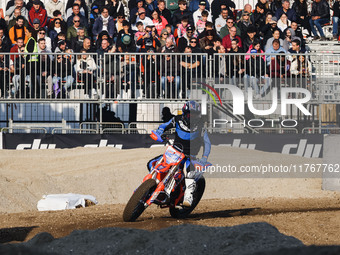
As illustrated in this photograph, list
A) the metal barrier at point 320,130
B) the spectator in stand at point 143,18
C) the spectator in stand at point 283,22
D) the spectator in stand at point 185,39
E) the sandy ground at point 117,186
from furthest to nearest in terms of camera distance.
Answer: the spectator in stand at point 283,22, the spectator in stand at point 143,18, the spectator in stand at point 185,39, the metal barrier at point 320,130, the sandy ground at point 117,186

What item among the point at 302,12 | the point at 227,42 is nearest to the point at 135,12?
the point at 227,42

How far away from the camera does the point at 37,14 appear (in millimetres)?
20031

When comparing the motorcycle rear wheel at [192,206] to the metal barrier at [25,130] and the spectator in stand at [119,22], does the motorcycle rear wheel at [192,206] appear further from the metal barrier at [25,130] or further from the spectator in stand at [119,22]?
the spectator in stand at [119,22]

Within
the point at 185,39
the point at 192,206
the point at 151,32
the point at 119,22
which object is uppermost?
the point at 119,22

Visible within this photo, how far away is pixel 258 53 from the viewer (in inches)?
702

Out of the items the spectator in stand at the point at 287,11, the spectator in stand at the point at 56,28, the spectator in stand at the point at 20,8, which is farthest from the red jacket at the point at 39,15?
the spectator in stand at the point at 287,11

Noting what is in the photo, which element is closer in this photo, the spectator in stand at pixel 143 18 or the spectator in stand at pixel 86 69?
the spectator in stand at pixel 86 69

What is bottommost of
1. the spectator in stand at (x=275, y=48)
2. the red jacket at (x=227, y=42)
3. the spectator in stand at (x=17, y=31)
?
the spectator in stand at (x=275, y=48)

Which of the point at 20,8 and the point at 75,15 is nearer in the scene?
the point at 75,15

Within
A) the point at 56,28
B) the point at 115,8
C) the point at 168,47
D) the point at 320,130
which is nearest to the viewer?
the point at 320,130

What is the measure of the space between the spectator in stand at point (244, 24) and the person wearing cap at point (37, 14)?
19.2 ft

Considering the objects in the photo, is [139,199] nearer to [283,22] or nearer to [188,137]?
A: [188,137]

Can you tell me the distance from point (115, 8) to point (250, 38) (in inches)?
166

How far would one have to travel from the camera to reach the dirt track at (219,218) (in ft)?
32.1
